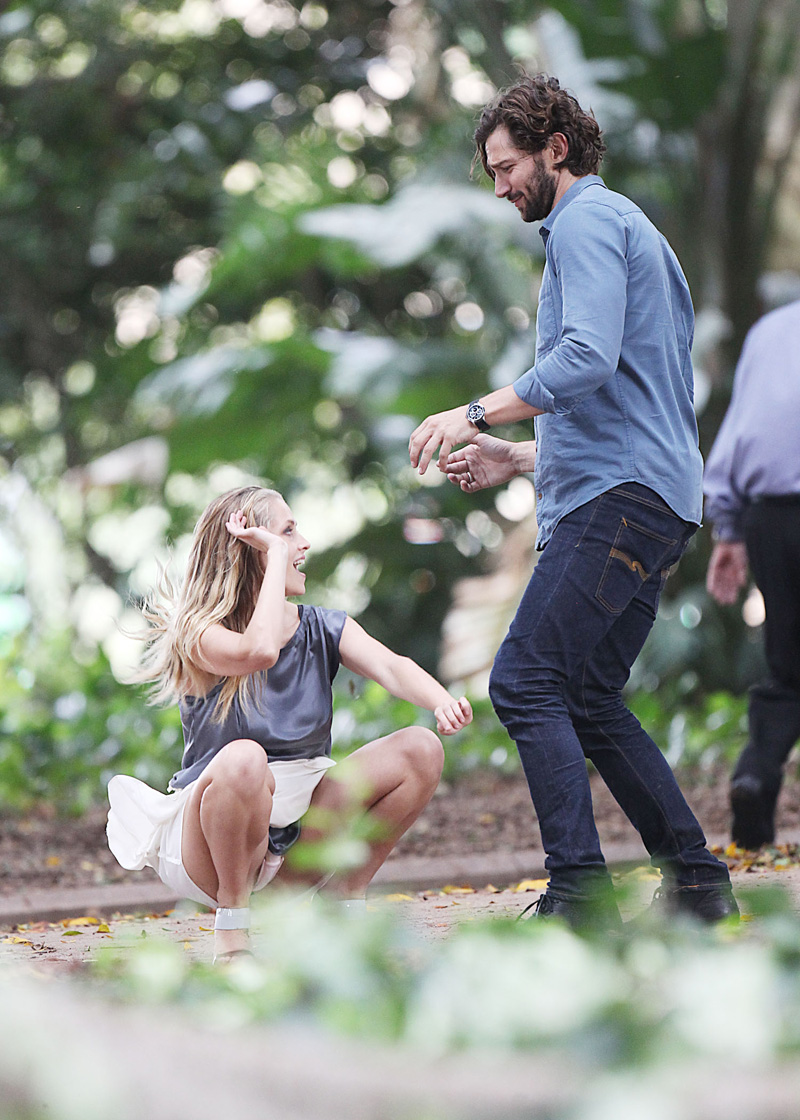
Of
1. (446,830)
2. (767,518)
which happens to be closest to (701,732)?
(446,830)

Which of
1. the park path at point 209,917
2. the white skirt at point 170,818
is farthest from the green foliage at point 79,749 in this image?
the white skirt at point 170,818

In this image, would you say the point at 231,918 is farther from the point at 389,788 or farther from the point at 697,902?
the point at 697,902

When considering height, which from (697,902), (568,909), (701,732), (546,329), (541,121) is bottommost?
(701,732)

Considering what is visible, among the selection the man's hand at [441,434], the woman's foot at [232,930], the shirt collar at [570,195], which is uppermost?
the shirt collar at [570,195]

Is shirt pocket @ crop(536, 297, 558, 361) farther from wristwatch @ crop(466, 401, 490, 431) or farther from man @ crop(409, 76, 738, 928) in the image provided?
wristwatch @ crop(466, 401, 490, 431)

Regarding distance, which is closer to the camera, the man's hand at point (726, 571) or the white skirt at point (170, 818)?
the white skirt at point (170, 818)

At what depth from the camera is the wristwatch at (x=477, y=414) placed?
8.77 feet

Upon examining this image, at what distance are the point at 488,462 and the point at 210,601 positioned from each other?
0.69 meters

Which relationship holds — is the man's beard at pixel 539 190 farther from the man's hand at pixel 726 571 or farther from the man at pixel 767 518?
the man's hand at pixel 726 571

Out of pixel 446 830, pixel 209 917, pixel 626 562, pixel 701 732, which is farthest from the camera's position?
pixel 701 732

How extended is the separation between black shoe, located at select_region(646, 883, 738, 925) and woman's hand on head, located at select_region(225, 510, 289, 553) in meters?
1.06

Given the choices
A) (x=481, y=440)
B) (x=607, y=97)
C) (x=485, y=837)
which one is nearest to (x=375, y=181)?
(x=607, y=97)

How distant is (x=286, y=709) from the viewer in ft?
9.62

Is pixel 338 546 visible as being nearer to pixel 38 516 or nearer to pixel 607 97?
pixel 607 97
